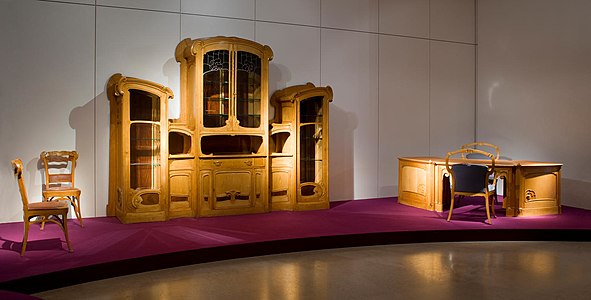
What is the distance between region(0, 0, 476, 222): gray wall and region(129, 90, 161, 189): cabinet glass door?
21.7 inches

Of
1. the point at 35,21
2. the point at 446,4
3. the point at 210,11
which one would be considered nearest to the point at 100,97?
the point at 35,21

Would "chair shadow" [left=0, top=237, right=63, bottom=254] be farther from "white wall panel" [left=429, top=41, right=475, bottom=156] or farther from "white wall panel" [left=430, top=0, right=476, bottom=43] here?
"white wall panel" [left=430, top=0, right=476, bottom=43]

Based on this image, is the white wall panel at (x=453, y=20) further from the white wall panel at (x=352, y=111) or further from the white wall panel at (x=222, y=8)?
the white wall panel at (x=222, y=8)

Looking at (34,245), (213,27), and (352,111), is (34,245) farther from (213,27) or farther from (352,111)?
(352,111)

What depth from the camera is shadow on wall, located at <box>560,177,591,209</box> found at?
7188mm

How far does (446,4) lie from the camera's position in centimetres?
876

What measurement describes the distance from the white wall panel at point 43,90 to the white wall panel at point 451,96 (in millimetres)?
5362

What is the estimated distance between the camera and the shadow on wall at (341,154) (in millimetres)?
7785

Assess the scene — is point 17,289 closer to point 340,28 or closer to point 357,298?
point 357,298

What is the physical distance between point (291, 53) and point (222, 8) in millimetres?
1156

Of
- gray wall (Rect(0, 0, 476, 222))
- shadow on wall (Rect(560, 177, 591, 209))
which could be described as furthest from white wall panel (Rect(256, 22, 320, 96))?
shadow on wall (Rect(560, 177, 591, 209))

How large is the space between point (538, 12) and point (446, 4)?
1.50 meters

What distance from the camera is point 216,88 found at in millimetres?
6410

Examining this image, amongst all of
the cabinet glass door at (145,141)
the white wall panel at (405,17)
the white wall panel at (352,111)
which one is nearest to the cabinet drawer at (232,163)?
the cabinet glass door at (145,141)
